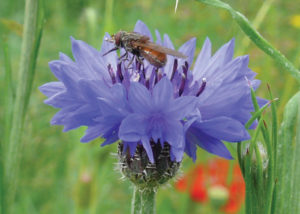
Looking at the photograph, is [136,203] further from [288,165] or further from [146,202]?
[288,165]

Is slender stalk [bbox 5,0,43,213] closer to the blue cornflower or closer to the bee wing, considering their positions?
the blue cornflower

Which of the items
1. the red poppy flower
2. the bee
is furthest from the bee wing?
the red poppy flower

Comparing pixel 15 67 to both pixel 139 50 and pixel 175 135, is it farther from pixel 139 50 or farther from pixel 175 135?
pixel 175 135

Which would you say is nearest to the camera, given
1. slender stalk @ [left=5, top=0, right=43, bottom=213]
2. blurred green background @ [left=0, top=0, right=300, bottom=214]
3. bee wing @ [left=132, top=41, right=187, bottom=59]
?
bee wing @ [left=132, top=41, right=187, bottom=59]

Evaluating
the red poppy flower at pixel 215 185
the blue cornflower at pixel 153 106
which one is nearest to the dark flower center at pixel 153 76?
the blue cornflower at pixel 153 106

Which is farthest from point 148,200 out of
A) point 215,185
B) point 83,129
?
point 215,185

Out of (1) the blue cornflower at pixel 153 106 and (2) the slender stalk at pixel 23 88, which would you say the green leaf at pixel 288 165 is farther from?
(2) the slender stalk at pixel 23 88
